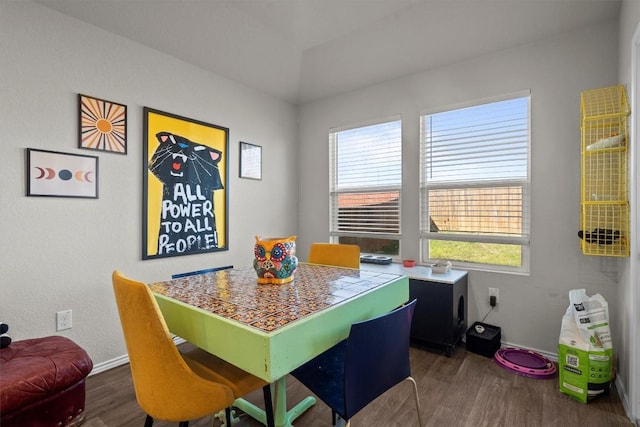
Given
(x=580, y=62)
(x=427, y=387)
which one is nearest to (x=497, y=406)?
(x=427, y=387)

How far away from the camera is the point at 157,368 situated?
1.08m

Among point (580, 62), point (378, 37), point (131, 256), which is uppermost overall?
point (378, 37)

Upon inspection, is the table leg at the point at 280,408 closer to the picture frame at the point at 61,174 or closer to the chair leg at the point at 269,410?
the chair leg at the point at 269,410

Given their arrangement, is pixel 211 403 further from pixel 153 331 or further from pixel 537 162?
pixel 537 162

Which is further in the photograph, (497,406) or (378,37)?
(378,37)

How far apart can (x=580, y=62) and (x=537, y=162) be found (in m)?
0.76

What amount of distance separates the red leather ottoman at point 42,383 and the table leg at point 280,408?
85 centimetres

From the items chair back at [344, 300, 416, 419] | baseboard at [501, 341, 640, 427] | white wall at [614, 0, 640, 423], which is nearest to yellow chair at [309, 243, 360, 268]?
chair back at [344, 300, 416, 419]

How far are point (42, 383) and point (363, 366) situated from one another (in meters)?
1.54

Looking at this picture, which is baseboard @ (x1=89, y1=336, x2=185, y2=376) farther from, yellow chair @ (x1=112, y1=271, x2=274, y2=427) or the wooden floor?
yellow chair @ (x1=112, y1=271, x2=274, y2=427)

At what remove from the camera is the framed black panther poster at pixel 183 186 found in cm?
259

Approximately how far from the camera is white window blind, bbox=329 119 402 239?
334 cm

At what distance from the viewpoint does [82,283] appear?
7.34ft

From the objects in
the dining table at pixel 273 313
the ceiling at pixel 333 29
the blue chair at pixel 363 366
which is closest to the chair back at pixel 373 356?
the blue chair at pixel 363 366
